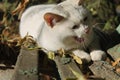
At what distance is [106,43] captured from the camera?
3463 millimetres

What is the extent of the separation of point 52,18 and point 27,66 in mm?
412

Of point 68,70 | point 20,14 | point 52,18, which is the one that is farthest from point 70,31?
point 20,14

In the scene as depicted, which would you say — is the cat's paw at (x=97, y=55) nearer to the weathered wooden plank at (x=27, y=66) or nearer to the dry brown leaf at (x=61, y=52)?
the dry brown leaf at (x=61, y=52)

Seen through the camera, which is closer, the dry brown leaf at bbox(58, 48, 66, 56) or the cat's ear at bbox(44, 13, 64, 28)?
the cat's ear at bbox(44, 13, 64, 28)

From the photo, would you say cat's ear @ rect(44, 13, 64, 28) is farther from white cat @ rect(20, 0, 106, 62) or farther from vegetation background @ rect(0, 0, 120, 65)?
vegetation background @ rect(0, 0, 120, 65)

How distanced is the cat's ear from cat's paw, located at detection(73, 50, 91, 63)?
284 millimetres

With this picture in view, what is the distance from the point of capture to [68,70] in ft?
9.09

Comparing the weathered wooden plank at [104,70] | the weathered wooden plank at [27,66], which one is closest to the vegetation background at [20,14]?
the weathered wooden plank at [27,66]

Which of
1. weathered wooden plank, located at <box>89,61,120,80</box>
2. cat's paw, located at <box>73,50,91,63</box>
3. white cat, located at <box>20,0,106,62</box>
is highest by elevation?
white cat, located at <box>20,0,106,62</box>

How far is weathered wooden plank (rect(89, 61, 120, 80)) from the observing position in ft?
9.12

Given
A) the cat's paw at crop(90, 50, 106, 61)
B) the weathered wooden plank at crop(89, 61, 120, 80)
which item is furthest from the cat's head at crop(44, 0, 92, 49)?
the weathered wooden plank at crop(89, 61, 120, 80)

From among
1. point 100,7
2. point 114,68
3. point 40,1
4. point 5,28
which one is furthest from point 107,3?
point 114,68

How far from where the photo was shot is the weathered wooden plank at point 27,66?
263cm

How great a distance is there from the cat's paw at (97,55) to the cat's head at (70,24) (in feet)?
0.38
